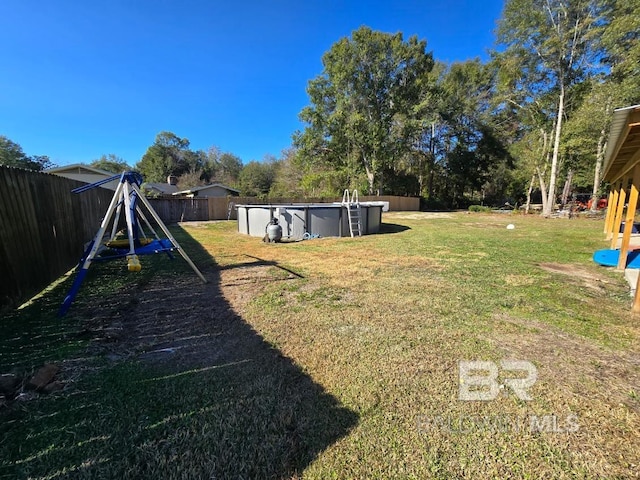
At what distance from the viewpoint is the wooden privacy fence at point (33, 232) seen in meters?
3.21

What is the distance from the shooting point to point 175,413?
181cm

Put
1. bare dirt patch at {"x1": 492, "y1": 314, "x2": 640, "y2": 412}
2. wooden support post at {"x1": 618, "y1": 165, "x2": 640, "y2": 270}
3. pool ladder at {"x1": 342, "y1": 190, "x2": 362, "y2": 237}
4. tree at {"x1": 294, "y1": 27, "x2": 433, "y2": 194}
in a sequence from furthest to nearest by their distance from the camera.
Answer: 1. tree at {"x1": 294, "y1": 27, "x2": 433, "y2": 194}
2. pool ladder at {"x1": 342, "y1": 190, "x2": 362, "y2": 237}
3. wooden support post at {"x1": 618, "y1": 165, "x2": 640, "y2": 270}
4. bare dirt patch at {"x1": 492, "y1": 314, "x2": 640, "y2": 412}

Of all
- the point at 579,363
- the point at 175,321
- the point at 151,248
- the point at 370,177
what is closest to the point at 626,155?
the point at 579,363

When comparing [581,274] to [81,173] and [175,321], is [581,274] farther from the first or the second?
[81,173]

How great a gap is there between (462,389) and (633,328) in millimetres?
2551

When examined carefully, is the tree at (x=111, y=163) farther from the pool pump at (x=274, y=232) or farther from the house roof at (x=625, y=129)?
the house roof at (x=625, y=129)

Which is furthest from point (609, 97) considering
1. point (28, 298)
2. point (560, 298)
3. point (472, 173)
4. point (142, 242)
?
point (28, 298)

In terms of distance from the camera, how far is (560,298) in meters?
3.95

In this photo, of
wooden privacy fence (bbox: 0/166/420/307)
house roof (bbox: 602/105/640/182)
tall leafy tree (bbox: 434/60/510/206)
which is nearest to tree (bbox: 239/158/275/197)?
tall leafy tree (bbox: 434/60/510/206)

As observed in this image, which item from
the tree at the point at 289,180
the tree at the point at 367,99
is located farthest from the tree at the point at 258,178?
the tree at the point at 367,99

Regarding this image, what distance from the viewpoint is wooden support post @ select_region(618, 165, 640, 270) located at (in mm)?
4965

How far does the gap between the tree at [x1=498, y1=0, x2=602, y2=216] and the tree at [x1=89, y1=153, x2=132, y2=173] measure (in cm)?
4867

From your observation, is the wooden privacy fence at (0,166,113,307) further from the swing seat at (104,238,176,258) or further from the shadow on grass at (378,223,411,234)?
the shadow on grass at (378,223,411,234)

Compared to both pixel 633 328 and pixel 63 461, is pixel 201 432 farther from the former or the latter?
pixel 633 328
